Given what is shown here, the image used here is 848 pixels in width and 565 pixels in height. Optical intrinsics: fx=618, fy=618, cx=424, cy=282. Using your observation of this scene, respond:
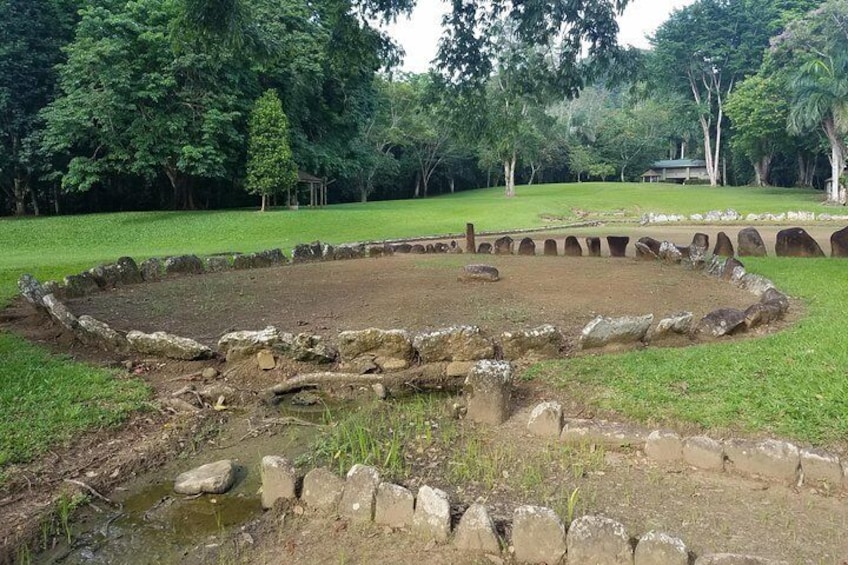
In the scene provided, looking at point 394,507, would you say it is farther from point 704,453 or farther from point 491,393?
point 704,453

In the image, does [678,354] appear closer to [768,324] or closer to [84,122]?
[768,324]

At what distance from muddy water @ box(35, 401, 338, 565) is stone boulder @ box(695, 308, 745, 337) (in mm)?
4161

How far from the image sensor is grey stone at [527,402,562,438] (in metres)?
4.23

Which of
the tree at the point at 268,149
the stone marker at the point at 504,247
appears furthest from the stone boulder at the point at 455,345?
the tree at the point at 268,149

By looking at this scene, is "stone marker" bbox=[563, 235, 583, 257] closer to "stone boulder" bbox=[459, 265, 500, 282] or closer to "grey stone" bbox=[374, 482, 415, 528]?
"stone boulder" bbox=[459, 265, 500, 282]

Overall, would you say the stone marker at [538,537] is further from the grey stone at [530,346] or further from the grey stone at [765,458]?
the grey stone at [530,346]

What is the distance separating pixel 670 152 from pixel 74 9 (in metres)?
59.2

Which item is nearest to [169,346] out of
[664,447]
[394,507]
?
[394,507]

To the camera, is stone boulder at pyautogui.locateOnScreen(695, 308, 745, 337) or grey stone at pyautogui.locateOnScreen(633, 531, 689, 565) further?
stone boulder at pyautogui.locateOnScreen(695, 308, 745, 337)

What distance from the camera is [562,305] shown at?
7.78 metres

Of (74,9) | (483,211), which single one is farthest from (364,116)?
(74,9)

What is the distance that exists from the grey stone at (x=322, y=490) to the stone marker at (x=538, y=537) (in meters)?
1.01

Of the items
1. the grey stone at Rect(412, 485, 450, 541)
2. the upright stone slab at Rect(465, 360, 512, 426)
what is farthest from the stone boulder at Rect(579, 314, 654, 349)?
the grey stone at Rect(412, 485, 450, 541)

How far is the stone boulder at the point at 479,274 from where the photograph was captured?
942 cm
